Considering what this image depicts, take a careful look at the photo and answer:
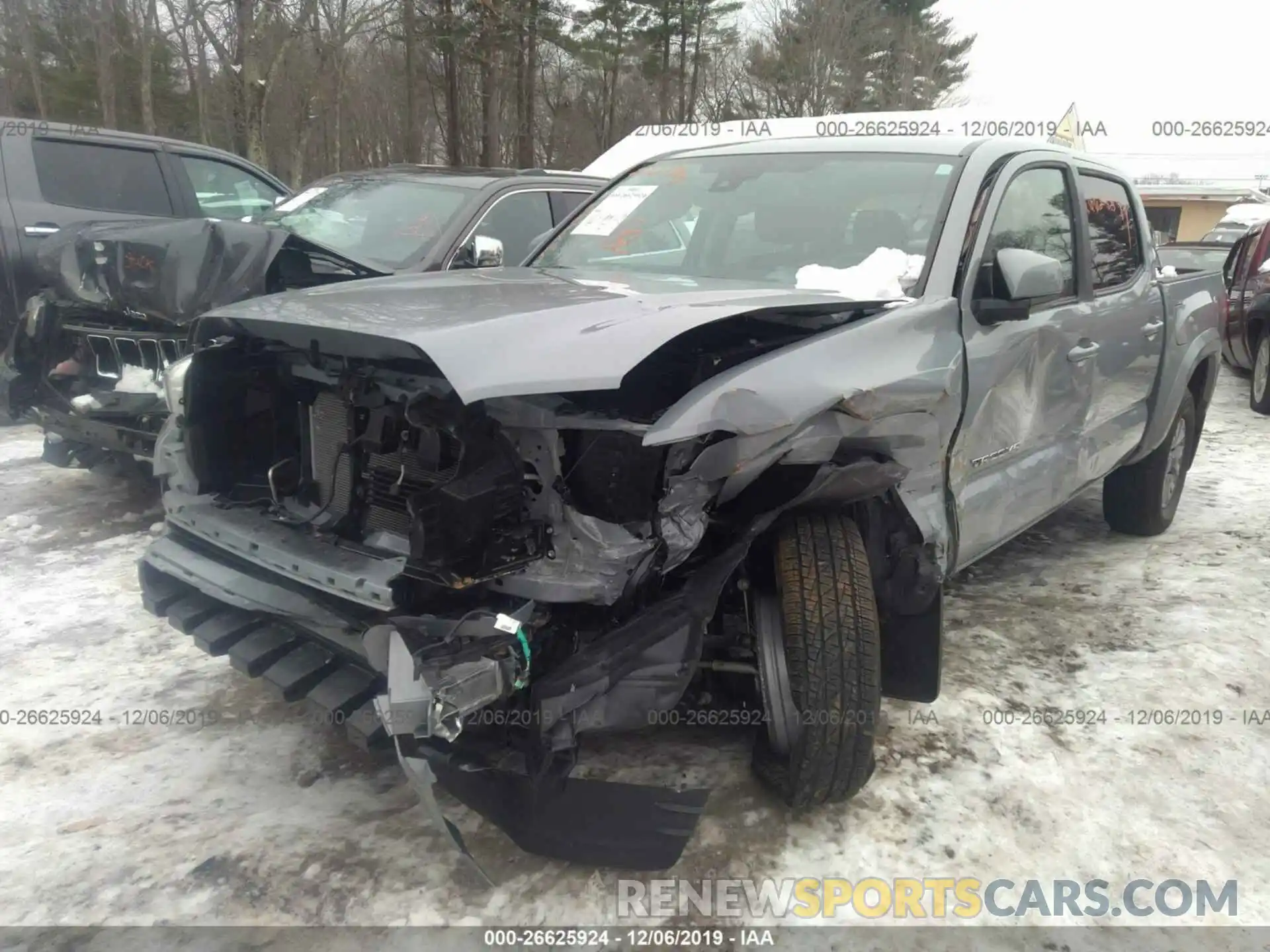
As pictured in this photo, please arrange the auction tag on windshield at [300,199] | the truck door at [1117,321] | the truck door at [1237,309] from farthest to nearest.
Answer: the truck door at [1237,309]
the auction tag on windshield at [300,199]
the truck door at [1117,321]

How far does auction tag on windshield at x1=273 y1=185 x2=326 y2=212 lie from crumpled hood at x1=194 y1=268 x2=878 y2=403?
3338 mm

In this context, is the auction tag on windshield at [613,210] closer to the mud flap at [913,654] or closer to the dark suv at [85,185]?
the mud flap at [913,654]

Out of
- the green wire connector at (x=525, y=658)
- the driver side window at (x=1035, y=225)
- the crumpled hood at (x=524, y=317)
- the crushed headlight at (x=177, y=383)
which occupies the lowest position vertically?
the green wire connector at (x=525, y=658)

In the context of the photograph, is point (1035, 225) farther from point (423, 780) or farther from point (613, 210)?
point (423, 780)

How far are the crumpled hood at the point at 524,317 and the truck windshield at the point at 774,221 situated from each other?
10.3 inches

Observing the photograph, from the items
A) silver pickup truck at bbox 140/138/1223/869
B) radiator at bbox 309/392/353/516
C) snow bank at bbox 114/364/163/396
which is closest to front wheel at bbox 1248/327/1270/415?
silver pickup truck at bbox 140/138/1223/869

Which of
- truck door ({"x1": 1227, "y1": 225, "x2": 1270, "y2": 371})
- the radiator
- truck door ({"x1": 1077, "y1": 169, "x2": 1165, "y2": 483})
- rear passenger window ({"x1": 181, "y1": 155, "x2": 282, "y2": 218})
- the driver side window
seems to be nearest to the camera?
the radiator

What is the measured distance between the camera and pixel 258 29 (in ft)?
62.0

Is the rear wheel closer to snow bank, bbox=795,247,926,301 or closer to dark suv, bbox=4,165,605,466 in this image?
snow bank, bbox=795,247,926,301

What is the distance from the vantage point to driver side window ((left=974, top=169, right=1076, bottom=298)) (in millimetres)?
3000

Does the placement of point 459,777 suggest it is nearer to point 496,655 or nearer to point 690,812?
point 496,655

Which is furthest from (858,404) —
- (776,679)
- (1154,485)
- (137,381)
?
(137,381)

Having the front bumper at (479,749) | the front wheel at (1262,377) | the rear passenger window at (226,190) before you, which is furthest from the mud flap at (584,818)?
the front wheel at (1262,377)

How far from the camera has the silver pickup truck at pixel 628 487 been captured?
2.10 m
